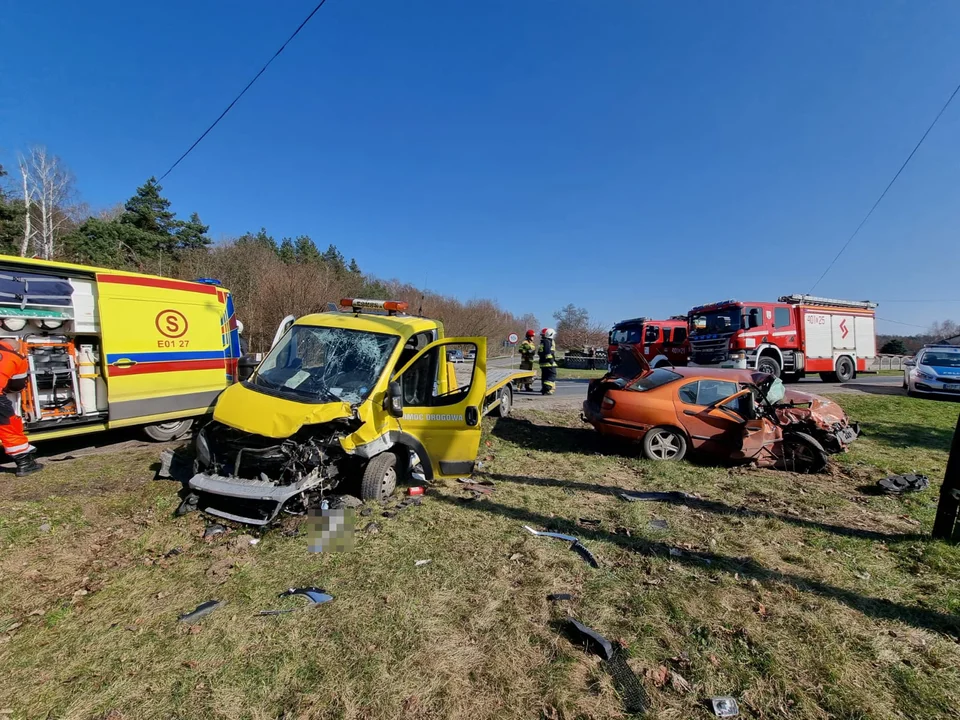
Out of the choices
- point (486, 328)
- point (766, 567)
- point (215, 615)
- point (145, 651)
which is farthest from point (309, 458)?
point (486, 328)

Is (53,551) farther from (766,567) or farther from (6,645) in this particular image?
(766,567)

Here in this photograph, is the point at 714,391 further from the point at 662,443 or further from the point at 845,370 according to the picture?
the point at 845,370

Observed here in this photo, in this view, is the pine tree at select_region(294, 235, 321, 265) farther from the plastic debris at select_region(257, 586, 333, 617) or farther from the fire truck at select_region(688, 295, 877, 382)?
the plastic debris at select_region(257, 586, 333, 617)

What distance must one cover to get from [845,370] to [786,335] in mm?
4681

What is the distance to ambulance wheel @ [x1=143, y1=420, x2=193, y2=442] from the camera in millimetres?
7188

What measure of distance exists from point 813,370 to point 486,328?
105 ft

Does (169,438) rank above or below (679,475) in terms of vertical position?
above

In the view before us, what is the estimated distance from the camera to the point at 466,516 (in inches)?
177

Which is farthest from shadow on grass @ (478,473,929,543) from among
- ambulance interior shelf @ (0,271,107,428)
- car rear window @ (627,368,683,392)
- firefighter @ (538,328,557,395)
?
firefighter @ (538,328,557,395)

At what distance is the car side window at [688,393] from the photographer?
254 inches

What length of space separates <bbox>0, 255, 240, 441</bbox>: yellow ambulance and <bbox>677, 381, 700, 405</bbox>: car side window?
7788 mm

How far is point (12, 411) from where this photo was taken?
17.3ft

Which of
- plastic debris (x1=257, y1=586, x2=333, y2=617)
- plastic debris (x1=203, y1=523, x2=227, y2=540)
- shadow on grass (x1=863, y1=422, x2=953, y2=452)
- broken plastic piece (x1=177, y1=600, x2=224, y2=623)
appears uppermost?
plastic debris (x1=203, y1=523, x2=227, y2=540)

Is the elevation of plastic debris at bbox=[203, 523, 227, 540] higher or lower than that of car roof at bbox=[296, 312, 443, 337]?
lower
